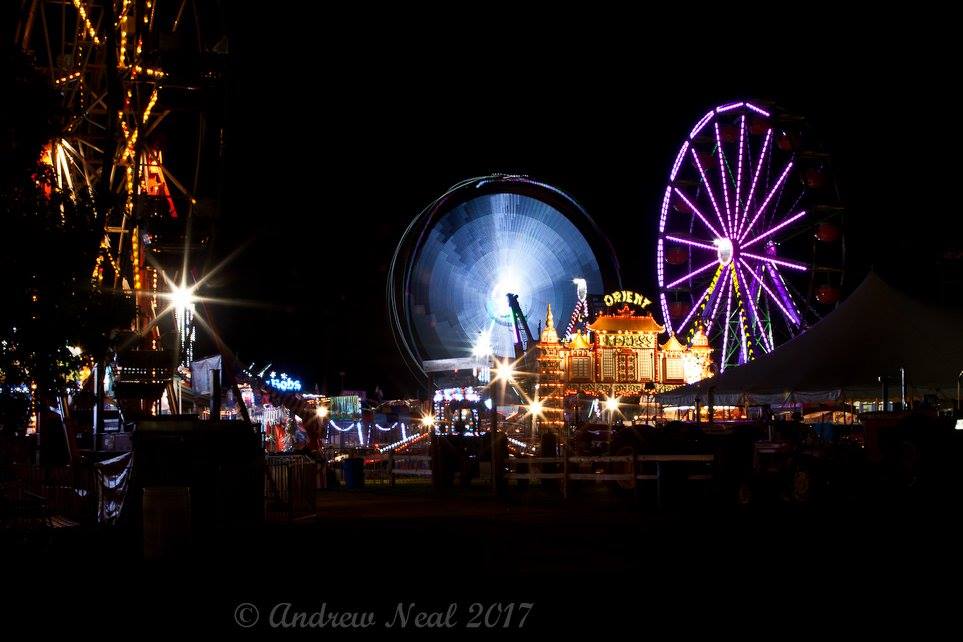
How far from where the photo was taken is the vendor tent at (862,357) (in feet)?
88.5

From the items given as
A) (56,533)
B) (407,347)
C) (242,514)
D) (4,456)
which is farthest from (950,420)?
(407,347)

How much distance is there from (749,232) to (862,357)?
18.5 metres

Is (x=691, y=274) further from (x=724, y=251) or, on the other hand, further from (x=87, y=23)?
(x=87, y=23)

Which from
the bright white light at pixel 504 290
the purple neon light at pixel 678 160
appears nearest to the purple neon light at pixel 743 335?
the purple neon light at pixel 678 160

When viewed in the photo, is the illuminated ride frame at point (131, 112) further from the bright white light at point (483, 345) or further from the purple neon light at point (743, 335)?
the bright white light at point (483, 345)

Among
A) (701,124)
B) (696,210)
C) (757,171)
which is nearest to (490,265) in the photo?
(696,210)

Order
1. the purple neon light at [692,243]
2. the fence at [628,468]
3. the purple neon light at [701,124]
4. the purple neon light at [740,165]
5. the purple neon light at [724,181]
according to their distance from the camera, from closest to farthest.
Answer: the fence at [628,468] < the purple neon light at [740,165] < the purple neon light at [724,181] < the purple neon light at [701,124] < the purple neon light at [692,243]

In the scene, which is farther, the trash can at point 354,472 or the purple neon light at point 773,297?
the purple neon light at point 773,297

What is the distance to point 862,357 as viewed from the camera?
91.4 feet

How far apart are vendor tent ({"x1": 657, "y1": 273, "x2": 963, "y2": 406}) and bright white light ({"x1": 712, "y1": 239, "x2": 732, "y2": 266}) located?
15.0 metres

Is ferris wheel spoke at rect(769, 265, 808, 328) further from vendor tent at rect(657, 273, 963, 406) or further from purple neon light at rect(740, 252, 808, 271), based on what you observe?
vendor tent at rect(657, 273, 963, 406)

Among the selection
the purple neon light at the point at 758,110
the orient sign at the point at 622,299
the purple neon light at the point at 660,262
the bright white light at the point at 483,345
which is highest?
the purple neon light at the point at 758,110

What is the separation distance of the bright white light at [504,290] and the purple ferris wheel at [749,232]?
36.8 metres

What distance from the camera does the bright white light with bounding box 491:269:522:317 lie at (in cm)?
8819
